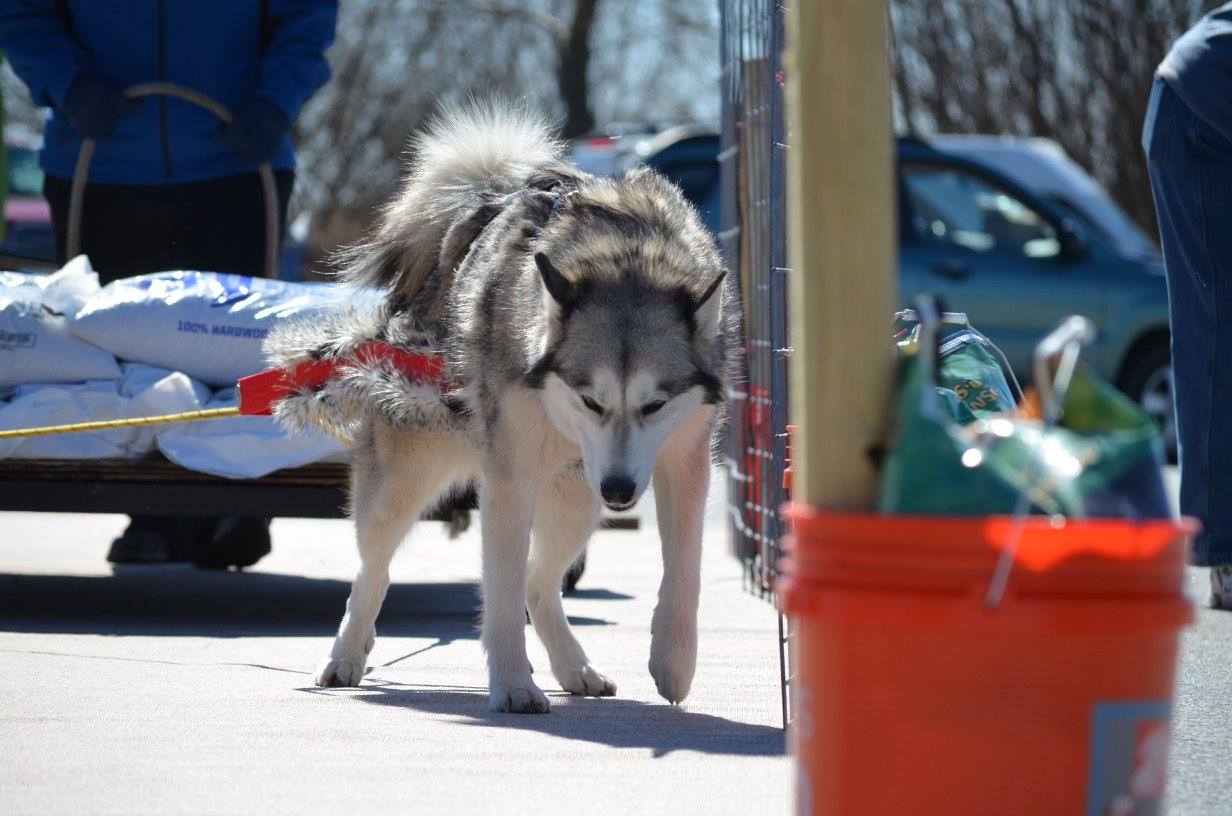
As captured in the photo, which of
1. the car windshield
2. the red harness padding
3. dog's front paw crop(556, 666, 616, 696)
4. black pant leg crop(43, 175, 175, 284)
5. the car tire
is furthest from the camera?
the car windshield

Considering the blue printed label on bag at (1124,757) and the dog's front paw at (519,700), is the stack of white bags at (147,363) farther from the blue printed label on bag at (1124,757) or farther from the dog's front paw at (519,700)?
the blue printed label on bag at (1124,757)

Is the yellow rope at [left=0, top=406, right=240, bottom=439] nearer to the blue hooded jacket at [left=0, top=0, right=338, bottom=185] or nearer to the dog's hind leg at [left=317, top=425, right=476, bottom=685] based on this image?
the dog's hind leg at [left=317, top=425, right=476, bottom=685]

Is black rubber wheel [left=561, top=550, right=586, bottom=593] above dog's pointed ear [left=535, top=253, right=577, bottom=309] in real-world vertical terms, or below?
below

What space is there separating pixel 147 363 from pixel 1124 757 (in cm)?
408

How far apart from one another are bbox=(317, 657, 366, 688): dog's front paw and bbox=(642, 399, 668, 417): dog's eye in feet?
3.68

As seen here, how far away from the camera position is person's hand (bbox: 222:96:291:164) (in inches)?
241

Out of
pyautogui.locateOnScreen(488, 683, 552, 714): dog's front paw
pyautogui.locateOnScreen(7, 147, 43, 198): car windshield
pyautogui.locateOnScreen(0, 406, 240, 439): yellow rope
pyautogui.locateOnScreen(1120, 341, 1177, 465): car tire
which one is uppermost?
pyautogui.locateOnScreen(7, 147, 43, 198): car windshield

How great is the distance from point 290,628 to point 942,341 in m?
2.35

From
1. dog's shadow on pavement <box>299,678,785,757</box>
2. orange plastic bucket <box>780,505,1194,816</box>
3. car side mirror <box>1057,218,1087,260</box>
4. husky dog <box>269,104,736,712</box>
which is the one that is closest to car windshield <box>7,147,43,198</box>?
car side mirror <box>1057,218,1087,260</box>

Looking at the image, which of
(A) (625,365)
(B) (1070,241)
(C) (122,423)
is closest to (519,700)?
(A) (625,365)

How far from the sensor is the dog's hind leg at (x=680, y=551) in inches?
163

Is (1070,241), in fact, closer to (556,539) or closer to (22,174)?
(556,539)

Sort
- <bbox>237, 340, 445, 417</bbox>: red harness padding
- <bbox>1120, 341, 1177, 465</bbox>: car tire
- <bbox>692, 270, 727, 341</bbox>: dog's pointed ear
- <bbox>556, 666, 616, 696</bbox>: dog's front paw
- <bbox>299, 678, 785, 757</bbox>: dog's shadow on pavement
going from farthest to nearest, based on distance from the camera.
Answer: <bbox>1120, 341, 1177, 465</bbox>: car tire → <bbox>237, 340, 445, 417</bbox>: red harness padding → <bbox>556, 666, 616, 696</bbox>: dog's front paw → <bbox>692, 270, 727, 341</bbox>: dog's pointed ear → <bbox>299, 678, 785, 757</bbox>: dog's shadow on pavement

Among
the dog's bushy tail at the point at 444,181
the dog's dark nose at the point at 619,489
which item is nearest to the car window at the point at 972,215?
the dog's bushy tail at the point at 444,181
